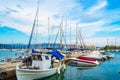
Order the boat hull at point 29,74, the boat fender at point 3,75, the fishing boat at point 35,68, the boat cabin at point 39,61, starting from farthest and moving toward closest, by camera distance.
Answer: the boat cabin at point 39,61 < the boat fender at point 3,75 < the fishing boat at point 35,68 < the boat hull at point 29,74

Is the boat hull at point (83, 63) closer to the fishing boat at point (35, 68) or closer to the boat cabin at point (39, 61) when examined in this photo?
the fishing boat at point (35, 68)

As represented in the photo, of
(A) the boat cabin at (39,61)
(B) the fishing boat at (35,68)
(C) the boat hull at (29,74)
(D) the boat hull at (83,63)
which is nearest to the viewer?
(C) the boat hull at (29,74)

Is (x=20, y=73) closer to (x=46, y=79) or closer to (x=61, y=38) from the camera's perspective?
(x=46, y=79)

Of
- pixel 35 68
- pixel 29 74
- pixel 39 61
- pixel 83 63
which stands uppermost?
pixel 39 61

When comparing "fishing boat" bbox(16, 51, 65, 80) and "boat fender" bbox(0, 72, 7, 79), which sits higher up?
"fishing boat" bbox(16, 51, 65, 80)

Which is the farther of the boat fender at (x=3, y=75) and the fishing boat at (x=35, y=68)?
the boat fender at (x=3, y=75)

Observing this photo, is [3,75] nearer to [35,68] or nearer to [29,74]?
[29,74]

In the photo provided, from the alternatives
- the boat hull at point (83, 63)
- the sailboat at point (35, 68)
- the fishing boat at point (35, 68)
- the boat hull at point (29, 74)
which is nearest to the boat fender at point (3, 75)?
the sailboat at point (35, 68)

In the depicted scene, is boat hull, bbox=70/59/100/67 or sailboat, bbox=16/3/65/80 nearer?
sailboat, bbox=16/3/65/80

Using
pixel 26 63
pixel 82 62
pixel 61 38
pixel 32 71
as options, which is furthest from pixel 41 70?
pixel 61 38

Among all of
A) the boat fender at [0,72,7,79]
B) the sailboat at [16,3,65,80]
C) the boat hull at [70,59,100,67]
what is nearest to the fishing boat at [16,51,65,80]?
the sailboat at [16,3,65,80]

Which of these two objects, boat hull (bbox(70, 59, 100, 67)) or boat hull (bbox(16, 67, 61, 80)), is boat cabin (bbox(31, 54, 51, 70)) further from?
boat hull (bbox(70, 59, 100, 67))

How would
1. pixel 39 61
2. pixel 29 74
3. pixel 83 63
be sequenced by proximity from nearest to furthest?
1. pixel 29 74
2. pixel 39 61
3. pixel 83 63

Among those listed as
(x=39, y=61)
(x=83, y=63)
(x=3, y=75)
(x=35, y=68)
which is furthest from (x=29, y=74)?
(x=83, y=63)
